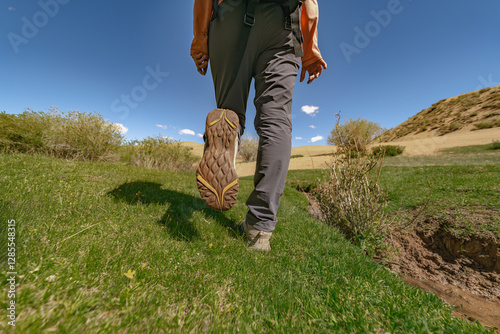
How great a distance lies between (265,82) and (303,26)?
2.52 ft

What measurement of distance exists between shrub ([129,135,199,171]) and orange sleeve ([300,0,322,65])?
7991 millimetres

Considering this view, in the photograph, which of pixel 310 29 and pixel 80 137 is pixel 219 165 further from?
pixel 80 137

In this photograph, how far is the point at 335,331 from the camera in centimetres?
72

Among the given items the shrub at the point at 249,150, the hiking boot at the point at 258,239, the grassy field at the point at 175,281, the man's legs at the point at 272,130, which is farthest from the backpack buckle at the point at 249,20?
the shrub at the point at 249,150

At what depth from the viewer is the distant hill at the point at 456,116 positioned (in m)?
25.5

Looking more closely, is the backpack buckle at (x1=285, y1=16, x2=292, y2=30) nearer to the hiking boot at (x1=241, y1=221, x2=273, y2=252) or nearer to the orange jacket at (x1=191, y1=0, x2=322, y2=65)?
the orange jacket at (x1=191, y1=0, x2=322, y2=65)

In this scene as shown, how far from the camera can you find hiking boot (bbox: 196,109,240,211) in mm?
1219

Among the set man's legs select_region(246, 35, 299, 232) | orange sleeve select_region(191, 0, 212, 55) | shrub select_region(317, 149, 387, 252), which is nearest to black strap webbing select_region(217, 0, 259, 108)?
man's legs select_region(246, 35, 299, 232)

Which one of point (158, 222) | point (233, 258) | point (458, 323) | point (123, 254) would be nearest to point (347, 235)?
point (458, 323)

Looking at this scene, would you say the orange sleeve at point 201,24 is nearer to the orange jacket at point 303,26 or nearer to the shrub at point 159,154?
the orange jacket at point 303,26

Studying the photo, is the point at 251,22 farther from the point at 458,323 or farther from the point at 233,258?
the point at 458,323

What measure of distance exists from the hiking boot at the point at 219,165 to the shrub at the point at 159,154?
781 cm

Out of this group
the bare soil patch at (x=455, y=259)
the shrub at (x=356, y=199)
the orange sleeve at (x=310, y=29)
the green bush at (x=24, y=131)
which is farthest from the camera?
the green bush at (x=24, y=131)

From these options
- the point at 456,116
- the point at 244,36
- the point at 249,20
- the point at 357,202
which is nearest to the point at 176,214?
the point at 244,36
